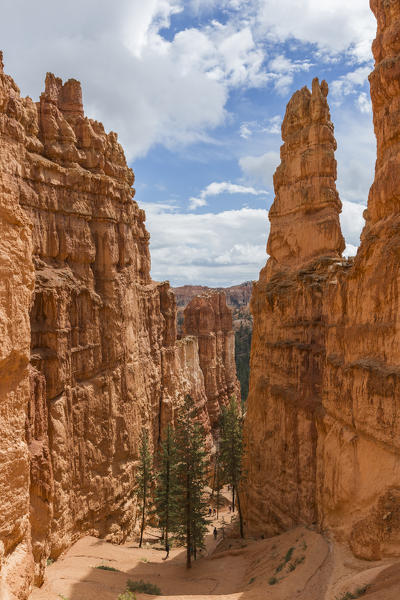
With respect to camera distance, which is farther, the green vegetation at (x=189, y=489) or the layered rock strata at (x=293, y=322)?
the green vegetation at (x=189, y=489)

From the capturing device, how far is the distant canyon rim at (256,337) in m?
13.3

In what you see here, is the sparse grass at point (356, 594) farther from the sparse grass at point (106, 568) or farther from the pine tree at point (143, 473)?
the pine tree at point (143, 473)

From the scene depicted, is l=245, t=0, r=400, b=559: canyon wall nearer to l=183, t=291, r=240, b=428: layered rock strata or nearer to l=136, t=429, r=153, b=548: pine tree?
l=136, t=429, r=153, b=548: pine tree

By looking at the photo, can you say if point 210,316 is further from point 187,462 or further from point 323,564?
point 323,564

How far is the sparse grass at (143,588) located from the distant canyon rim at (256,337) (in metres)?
3.97

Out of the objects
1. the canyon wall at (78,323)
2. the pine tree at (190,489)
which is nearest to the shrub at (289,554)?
the pine tree at (190,489)

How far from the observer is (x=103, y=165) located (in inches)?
1125

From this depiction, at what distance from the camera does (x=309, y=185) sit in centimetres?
2481

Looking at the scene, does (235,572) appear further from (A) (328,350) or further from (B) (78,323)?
(B) (78,323)

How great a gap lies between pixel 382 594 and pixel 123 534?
21361 millimetres

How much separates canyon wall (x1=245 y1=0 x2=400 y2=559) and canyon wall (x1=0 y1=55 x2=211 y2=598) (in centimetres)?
863

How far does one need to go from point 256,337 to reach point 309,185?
9.77 m

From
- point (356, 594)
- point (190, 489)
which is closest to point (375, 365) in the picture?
point (356, 594)

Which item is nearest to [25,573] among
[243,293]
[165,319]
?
[165,319]
